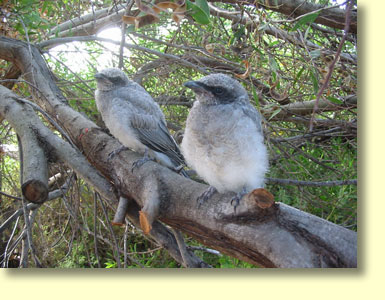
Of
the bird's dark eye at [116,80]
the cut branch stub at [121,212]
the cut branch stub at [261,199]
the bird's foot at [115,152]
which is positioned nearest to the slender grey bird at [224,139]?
the cut branch stub at [261,199]

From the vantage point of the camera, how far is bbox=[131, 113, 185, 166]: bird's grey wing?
221 cm

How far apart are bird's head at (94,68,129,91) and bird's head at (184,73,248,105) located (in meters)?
0.83

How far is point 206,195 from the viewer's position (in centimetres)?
151

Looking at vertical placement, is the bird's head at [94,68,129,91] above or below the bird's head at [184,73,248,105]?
above

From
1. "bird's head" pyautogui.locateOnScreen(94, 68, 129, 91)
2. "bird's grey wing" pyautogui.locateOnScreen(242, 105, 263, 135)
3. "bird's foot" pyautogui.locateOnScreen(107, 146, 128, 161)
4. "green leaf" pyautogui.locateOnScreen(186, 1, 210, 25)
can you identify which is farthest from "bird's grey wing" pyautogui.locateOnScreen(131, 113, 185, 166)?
"green leaf" pyautogui.locateOnScreen(186, 1, 210, 25)

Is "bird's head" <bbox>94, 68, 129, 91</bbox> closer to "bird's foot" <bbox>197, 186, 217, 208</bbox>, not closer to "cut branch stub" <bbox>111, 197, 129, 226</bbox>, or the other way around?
"cut branch stub" <bbox>111, 197, 129, 226</bbox>

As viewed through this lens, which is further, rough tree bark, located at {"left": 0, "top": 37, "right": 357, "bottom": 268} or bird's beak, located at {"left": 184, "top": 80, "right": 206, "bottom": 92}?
bird's beak, located at {"left": 184, "top": 80, "right": 206, "bottom": 92}

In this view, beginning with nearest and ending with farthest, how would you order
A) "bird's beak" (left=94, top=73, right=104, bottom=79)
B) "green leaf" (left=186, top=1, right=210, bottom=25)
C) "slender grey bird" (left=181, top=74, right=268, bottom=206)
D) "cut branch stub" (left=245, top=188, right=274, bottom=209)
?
1. "cut branch stub" (left=245, top=188, right=274, bottom=209)
2. "green leaf" (left=186, top=1, right=210, bottom=25)
3. "slender grey bird" (left=181, top=74, right=268, bottom=206)
4. "bird's beak" (left=94, top=73, right=104, bottom=79)

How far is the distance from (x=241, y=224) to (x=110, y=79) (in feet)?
4.38

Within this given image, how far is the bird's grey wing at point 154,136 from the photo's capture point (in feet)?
7.24

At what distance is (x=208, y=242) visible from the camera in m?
1.48

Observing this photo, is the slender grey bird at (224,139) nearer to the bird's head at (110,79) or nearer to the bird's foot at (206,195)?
the bird's foot at (206,195)

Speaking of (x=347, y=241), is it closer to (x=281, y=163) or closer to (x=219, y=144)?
(x=219, y=144)
